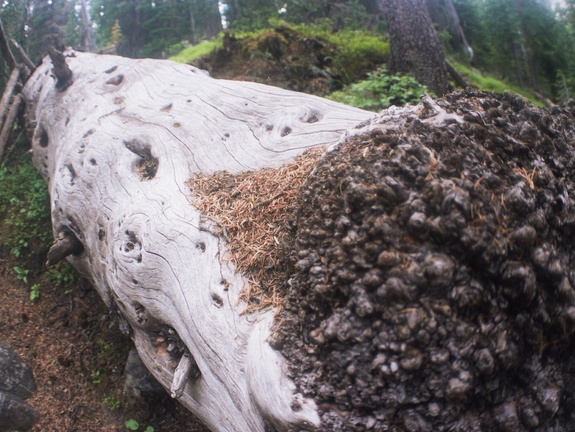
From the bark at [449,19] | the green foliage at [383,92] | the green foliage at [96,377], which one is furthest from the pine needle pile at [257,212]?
the bark at [449,19]

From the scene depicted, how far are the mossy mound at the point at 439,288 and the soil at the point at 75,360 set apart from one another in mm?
2738

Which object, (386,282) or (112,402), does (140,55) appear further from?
(386,282)

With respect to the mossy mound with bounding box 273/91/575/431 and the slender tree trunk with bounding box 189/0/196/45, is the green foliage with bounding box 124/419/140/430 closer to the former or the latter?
the mossy mound with bounding box 273/91/575/431

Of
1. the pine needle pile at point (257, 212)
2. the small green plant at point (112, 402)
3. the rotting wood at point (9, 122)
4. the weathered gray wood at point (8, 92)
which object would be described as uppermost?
the pine needle pile at point (257, 212)

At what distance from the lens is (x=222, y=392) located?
9.52ft

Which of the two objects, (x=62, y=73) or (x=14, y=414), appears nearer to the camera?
(x=14, y=414)

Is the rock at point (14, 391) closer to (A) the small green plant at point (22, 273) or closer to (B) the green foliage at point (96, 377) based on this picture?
(B) the green foliage at point (96, 377)

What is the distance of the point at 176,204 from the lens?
3.69m

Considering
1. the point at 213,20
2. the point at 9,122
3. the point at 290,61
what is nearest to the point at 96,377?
the point at 9,122

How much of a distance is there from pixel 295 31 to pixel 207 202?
7.13 m

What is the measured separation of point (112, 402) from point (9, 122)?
5201 millimetres

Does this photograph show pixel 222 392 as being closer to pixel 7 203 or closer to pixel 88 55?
pixel 7 203

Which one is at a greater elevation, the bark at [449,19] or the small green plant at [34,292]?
the bark at [449,19]

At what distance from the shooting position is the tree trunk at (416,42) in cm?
820
